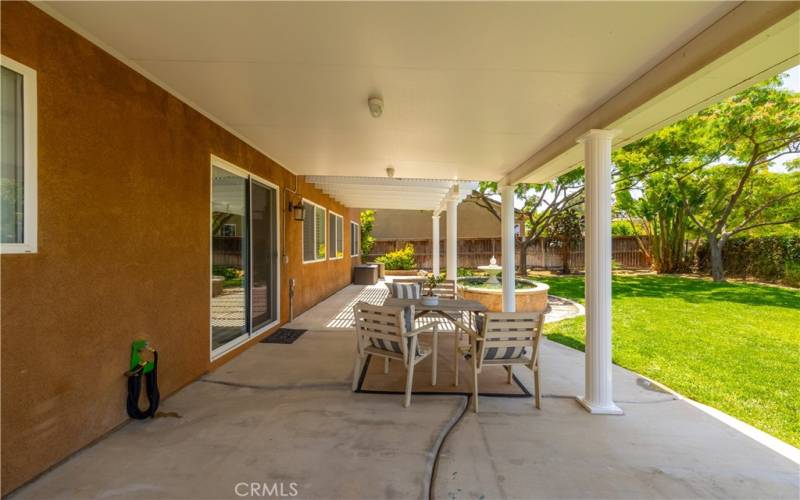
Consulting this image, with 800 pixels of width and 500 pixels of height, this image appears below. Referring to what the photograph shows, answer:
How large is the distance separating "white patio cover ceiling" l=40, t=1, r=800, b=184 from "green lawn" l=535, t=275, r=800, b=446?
8.81ft

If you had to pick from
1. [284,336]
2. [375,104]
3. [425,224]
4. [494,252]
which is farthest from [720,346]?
[425,224]

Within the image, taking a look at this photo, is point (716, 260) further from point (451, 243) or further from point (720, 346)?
point (451, 243)

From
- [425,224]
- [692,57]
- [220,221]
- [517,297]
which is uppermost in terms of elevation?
[425,224]

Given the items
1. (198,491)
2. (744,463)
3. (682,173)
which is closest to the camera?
(198,491)

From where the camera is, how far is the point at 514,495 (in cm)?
200

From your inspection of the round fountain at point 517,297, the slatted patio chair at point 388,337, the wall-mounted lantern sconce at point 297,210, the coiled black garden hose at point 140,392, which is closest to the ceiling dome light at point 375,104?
the slatted patio chair at point 388,337

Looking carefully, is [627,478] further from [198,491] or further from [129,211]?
[129,211]

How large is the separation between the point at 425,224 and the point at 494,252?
549 centimetres

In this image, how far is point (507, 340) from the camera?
3.10m

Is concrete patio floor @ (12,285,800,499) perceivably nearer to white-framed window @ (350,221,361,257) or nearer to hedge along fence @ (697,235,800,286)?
white-framed window @ (350,221,361,257)

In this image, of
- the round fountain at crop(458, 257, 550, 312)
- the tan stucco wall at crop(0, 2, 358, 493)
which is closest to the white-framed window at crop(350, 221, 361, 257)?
the round fountain at crop(458, 257, 550, 312)

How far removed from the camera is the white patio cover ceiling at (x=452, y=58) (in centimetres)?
202

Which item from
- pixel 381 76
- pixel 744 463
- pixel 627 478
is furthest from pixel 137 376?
pixel 744 463

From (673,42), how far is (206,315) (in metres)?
4.61
